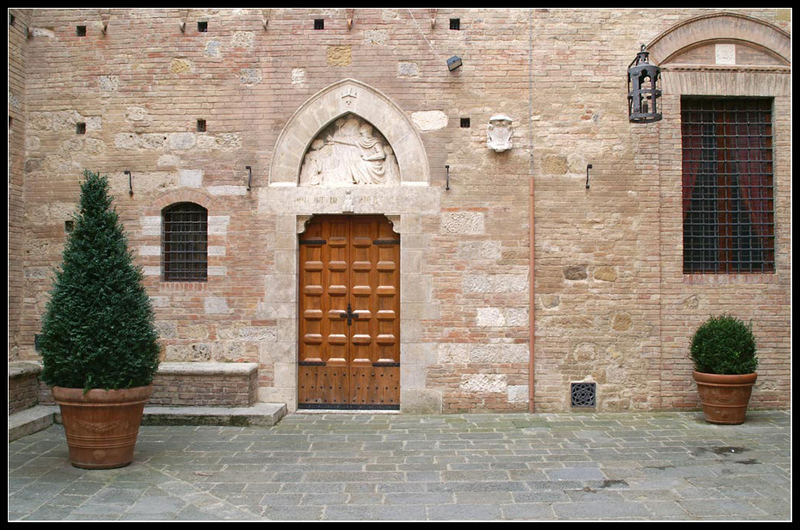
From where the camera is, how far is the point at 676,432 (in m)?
7.57

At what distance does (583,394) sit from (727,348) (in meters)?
1.80

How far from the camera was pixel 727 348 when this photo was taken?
785 centimetres

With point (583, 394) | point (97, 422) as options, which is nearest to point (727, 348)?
point (583, 394)

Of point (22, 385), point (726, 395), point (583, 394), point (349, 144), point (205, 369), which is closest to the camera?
point (726, 395)

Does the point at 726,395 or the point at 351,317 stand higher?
the point at 351,317

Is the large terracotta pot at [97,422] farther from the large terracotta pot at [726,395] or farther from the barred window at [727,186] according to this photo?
the barred window at [727,186]

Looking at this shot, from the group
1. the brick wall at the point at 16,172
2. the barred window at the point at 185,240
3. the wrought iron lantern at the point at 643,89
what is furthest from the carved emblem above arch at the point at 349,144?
the brick wall at the point at 16,172

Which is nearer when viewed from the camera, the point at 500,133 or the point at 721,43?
the point at 500,133

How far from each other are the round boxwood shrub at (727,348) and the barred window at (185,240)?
6.45m

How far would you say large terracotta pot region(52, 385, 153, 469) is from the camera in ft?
19.9

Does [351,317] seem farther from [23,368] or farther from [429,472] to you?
[23,368]

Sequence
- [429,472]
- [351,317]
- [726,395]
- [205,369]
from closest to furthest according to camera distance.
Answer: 1. [429,472]
2. [726,395]
3. [205,369]
4. [351,317]

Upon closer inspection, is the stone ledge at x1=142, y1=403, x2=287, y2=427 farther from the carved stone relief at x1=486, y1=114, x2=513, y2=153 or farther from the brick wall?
the carved stone relief at x1=486, y1=114, x2=513, y2=153

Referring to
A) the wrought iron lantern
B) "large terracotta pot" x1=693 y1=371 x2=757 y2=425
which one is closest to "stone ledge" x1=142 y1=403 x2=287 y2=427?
"large terracotta pot" x1=693 y1=371 x2=757 y2=425
